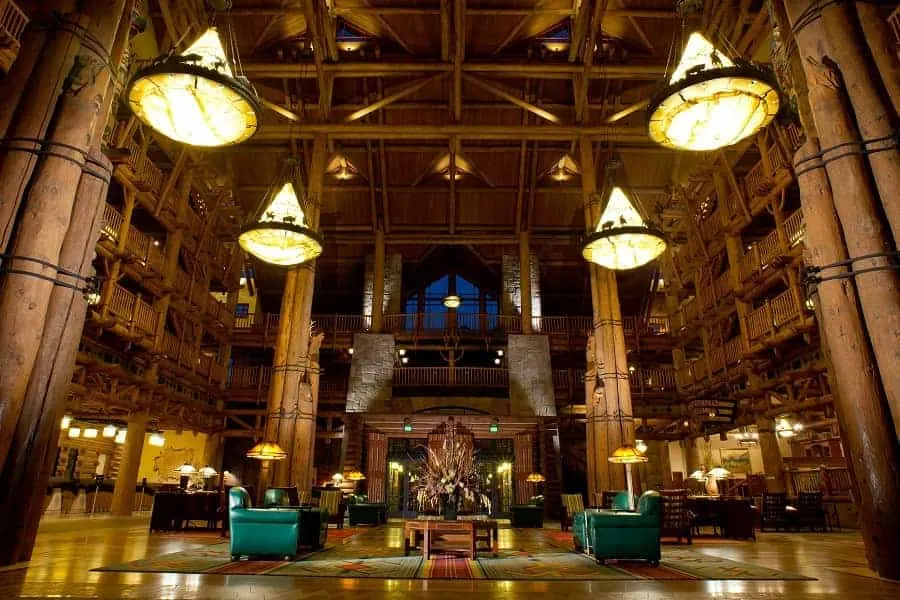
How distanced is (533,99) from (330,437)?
12559mm

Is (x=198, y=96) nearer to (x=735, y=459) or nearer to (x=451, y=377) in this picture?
(x=451, y=377)

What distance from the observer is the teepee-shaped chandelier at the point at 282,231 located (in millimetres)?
7941

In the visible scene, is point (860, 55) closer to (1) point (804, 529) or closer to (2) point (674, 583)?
(2) point (674, 583)

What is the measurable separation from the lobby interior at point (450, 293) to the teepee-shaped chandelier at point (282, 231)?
0.06 metres

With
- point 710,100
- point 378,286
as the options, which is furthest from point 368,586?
point 378,286

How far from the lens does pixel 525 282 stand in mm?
20266

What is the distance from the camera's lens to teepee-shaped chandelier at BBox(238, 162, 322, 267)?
794 centimetres

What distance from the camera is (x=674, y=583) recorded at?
15.2 feet

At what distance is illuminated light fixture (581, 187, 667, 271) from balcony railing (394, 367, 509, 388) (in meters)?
10.6

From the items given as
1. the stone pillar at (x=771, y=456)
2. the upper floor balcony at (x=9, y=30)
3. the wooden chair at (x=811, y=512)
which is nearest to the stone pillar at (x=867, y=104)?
the upper floor balcony at (x=9, y=30)

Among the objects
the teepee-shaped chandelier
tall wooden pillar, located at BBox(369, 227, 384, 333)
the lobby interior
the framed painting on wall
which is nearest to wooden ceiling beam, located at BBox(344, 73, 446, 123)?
the lobby interior

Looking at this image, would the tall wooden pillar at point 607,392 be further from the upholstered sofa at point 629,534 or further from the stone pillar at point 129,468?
the stone pillar at point 129,468

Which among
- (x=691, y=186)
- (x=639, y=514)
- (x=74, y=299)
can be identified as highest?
(x=691, y=186)

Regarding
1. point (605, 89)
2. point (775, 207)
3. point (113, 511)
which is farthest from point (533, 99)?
point (113, 511)
